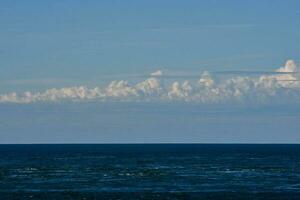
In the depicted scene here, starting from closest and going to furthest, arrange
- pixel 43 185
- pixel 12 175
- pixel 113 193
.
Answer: pixel 113 193 → pixel 43 185 → pixel 12 175

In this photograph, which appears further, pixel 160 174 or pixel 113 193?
pixel 160 174

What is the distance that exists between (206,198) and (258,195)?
589 centimetres

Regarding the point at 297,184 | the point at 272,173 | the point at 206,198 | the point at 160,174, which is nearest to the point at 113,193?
the point at 206,198

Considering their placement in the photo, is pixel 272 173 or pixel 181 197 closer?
pixel 181 197

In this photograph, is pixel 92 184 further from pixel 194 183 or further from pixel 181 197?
pixel 181 197

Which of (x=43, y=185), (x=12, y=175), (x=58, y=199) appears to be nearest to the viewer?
(x=58, y=199)

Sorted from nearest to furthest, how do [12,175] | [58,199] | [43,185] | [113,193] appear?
[58,199] < [113,193] < [43,185] < [12,175]

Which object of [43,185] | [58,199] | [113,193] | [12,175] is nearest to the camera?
[58,199]

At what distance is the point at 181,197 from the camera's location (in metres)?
80.4

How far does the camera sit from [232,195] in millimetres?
82250

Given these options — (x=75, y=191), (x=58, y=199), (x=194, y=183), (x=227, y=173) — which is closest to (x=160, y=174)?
(x=227, y=173)

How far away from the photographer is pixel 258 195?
270 ft

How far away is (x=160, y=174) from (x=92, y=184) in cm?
2066

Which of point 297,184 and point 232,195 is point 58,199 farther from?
point 297,184
